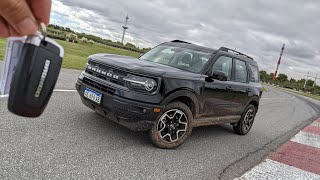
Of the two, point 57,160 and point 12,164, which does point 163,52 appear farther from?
point 12,164

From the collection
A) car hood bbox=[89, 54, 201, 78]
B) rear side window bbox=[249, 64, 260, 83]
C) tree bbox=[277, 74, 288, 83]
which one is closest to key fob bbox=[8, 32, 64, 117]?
car hood bbox=[89, 54, 201, 78]

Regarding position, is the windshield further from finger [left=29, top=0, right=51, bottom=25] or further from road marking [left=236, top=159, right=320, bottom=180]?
finger [left=29, top=0, right=51, bottom=25]

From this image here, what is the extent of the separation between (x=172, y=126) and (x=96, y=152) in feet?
4.68

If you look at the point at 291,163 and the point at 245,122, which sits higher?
the point at 245,122

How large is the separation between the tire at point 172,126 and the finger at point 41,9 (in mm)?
4127

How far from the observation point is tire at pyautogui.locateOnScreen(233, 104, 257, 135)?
813cm

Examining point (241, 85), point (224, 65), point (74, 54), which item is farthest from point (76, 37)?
point (224, 65)

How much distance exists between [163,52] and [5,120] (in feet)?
11.0

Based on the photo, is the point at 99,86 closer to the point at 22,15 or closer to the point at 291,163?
the point at 291,163

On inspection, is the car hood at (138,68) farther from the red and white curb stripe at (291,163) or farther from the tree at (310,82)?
the tree at (310,82)

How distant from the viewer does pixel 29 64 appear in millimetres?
1365

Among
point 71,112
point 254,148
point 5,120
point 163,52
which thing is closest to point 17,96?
point 5,120


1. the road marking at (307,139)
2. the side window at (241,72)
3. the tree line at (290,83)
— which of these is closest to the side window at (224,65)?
the side window at (241,72)

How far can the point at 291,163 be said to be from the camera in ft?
21.4
